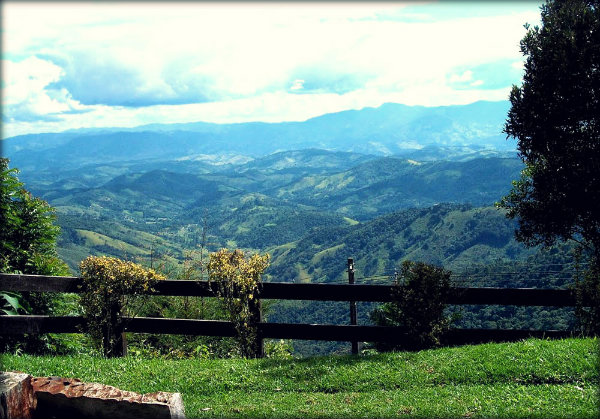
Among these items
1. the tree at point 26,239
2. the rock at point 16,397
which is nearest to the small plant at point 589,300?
the rock at point 16,397

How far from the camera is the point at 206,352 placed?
1006 centimetres

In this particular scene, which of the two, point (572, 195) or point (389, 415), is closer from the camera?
point (389, 415)

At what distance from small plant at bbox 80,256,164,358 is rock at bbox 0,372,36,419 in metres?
4.83

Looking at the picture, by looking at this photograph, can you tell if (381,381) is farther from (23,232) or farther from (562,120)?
(23,232)

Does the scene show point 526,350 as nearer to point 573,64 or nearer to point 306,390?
point 306,390

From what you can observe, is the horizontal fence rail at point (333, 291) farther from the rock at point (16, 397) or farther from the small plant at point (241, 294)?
the rock at point (16, 397)

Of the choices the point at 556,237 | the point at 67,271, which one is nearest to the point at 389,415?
the point at 556,237

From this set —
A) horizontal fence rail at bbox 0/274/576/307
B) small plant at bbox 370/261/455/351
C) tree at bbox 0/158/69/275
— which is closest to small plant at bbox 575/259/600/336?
horizontal fence rail at bbox 0/274/576/307

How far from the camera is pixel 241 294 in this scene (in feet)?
28.9

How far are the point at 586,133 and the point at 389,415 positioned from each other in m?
6.17

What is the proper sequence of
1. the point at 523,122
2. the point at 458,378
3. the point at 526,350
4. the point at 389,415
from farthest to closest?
1. the point at 523,122
2. the point at 526,350
3. the point at 458,378
4. the point at 389,415

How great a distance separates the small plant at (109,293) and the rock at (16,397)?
4831mm

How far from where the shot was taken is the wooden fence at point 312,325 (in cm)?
836

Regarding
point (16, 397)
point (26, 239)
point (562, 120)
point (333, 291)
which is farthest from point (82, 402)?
point (562, 120)
